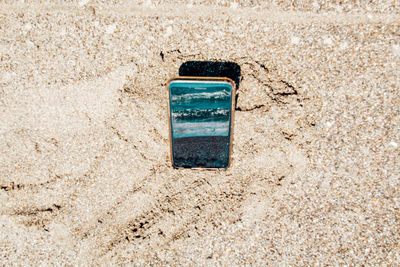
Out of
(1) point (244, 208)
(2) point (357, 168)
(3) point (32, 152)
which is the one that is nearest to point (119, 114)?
(3) point (32, 152)

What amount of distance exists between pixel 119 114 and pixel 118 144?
155 mm

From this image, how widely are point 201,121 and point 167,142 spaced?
22 centimetres

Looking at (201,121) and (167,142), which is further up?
(201,121)

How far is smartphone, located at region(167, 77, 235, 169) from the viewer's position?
1.03 metres

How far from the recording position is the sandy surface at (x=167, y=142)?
1.09 meters

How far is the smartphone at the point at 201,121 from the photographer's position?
103cm

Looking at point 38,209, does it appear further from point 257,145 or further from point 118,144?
point 257,145

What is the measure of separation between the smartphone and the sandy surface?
0.08 metres

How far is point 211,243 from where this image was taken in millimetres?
1213

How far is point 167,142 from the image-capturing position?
1.16 metres

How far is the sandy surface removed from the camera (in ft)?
3.59

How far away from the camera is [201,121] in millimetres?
1073

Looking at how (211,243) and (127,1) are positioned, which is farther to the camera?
(211,243)

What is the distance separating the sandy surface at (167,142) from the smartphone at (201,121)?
0.08 metres
